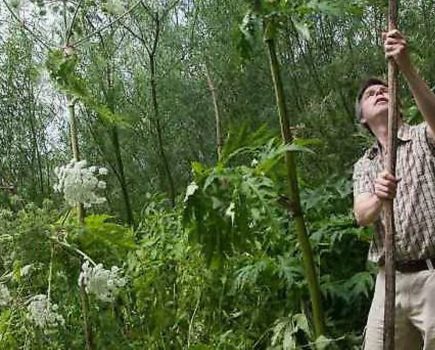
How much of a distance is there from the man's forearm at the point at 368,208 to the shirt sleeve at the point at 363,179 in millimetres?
48

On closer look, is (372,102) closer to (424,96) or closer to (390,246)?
(424,96)

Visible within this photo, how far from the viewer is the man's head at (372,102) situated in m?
2.41

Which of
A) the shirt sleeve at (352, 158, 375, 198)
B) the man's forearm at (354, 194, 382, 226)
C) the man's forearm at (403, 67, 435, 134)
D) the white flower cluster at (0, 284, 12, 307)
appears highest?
the man's forearm at (403, 67, 435, 134)

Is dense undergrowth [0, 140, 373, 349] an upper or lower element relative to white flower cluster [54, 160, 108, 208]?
lower

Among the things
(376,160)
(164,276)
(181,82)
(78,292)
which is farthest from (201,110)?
(376,160)

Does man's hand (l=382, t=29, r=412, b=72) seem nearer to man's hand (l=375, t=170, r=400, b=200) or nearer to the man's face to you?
man's hand (l=375, t=170, r=400, b=200)

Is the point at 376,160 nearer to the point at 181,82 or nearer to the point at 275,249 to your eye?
the point at 275,249

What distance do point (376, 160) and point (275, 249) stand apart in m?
0.79

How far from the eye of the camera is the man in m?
2.30

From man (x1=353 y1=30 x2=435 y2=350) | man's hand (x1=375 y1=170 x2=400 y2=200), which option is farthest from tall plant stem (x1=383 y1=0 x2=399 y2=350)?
man (x1=353 y1=30 x2=435 y2=350)

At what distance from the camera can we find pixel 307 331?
2846 millimetres

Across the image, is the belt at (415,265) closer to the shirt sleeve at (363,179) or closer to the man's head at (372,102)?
the shirt sleeve at (363,179)

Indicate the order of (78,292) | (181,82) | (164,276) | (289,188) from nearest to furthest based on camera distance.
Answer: (289,188) < (78,292) < (164,276) < (181,82)

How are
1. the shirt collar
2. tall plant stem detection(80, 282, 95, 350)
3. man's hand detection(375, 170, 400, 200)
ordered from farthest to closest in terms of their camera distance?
tall plant stem detection(80, 282, 95, 350) → the shirt collar → man's hand detection(375, 170, 400, 200)
